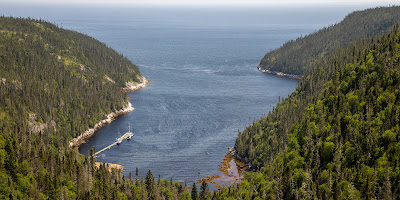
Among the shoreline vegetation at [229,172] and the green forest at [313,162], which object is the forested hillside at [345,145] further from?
the shoreline vegetation at [229,172]

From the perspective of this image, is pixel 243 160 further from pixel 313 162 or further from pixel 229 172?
pixel 313 162

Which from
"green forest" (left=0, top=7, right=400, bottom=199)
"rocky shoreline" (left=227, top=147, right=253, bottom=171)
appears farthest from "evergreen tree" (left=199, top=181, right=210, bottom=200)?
"rocky shoreline" (left=227, top=147, right=253, bottom=171)

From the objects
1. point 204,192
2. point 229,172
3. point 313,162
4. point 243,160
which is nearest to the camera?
point 204,192

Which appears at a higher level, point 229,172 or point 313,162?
point 313,162

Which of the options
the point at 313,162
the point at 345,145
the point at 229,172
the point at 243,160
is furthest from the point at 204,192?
the point at 345,145

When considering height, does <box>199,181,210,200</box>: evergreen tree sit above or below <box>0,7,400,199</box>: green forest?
below

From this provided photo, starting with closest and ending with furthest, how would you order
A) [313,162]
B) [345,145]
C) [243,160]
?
[345,145]
[313,162]
[243,160]

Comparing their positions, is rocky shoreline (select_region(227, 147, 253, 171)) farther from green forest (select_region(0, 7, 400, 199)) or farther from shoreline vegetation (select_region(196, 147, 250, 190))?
green forest (select_region(0, 7, 400, 199))

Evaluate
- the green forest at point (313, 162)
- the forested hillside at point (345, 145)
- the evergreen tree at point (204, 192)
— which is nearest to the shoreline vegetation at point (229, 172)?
Answer: the forested hillside at point (345, 145)
